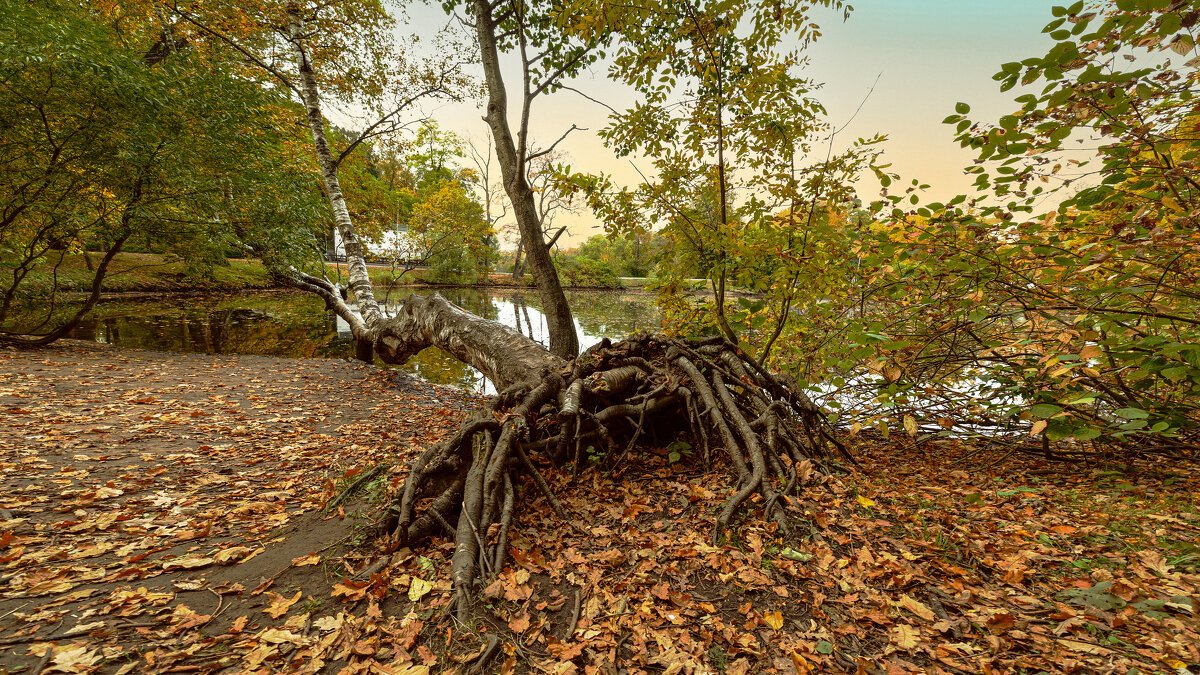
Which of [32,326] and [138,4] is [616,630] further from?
[32,326]

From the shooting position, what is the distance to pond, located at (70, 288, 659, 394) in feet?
37.9

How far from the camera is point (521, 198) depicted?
6.32m

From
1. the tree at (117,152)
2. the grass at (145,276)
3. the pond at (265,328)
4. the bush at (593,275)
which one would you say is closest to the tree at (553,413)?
the pond at (265,328)

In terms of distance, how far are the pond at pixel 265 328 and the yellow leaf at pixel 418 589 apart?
5960 millimetres

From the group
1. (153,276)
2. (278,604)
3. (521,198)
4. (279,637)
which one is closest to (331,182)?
(521,198)

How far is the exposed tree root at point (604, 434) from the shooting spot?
2854 mm

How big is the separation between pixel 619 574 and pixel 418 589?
1214 mm

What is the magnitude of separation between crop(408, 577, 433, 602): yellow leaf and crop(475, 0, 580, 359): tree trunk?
401 cm

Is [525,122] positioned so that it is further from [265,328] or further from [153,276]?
[153,276]

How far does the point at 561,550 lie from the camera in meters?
2.80

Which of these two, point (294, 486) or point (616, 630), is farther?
point (294, 486)

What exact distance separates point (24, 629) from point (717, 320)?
602cm

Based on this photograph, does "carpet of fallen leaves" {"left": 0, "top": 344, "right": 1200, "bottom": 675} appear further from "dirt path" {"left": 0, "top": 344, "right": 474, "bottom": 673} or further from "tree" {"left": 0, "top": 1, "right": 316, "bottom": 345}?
"tree" {"left": 0, "top": 1, "right": 316, "bottom": 345}

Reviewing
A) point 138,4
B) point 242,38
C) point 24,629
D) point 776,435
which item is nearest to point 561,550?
point 776,435
